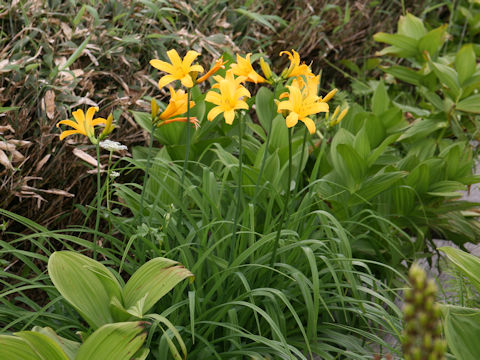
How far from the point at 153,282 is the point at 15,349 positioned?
1.10ft

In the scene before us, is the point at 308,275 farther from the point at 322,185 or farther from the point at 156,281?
the point at 156,281

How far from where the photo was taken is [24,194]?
1.94m

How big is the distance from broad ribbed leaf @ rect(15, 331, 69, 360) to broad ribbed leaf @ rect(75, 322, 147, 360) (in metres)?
0.05

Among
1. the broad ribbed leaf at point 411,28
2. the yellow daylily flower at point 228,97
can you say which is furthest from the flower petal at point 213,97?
the broad ribbed leaf at point 411,28

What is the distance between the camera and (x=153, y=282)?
1394 millimetres

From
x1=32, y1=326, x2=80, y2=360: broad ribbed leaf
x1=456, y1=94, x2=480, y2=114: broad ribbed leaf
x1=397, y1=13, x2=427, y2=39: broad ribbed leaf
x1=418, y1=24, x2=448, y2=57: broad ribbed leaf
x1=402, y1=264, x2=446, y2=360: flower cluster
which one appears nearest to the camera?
x1=402, y1=264, x2=446, y2=360: flower cluster

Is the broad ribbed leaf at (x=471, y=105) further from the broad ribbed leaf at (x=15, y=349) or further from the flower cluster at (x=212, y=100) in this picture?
the broad ribbed leaf at (x=15, y=349)

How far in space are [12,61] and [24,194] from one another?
483 mm

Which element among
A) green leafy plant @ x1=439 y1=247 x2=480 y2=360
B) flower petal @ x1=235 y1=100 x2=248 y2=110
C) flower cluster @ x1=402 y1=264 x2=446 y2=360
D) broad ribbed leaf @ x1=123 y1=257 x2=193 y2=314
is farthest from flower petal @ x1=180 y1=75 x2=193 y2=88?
flower cluster @ x1=402 y1=264 x2=446 y2=360

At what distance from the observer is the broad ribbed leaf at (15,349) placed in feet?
4.00

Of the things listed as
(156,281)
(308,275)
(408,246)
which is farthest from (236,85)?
(408,246)

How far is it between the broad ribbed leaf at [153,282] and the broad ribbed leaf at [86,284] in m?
0.04

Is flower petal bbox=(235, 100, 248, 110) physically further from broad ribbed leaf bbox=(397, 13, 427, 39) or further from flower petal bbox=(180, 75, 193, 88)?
broad ribbed leaf bbox=(397, 13, 427, 39)

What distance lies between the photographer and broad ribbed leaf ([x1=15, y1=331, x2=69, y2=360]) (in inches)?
47.6
